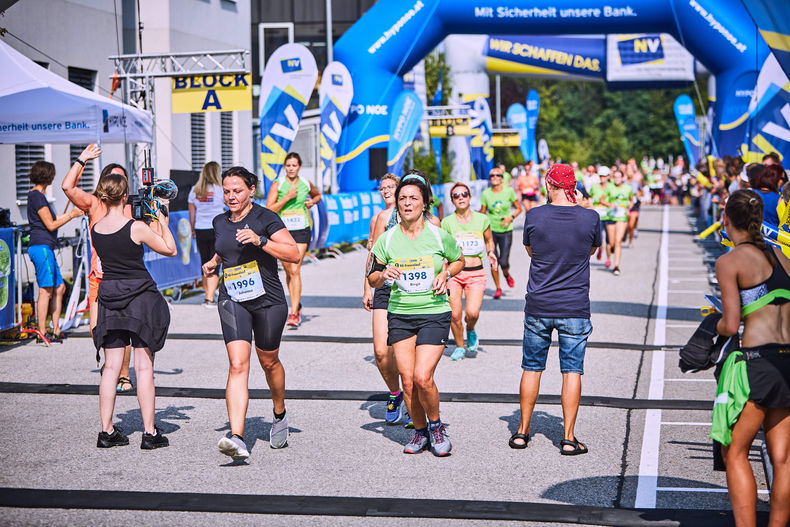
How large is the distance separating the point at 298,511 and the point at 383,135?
17.0 meters

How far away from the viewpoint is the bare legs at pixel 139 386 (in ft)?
21.4

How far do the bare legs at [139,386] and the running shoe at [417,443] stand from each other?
1.65 metres

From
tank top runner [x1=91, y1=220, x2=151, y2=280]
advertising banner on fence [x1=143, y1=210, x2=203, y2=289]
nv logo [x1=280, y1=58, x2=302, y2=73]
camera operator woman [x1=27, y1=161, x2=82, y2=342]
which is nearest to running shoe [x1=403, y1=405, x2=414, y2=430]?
tank top runner [x1=91, y1=220, x2=151, y2=280]

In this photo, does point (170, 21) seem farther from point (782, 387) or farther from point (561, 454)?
point (782, 387)

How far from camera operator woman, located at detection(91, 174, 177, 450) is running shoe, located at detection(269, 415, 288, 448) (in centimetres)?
71

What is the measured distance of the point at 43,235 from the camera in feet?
34.1

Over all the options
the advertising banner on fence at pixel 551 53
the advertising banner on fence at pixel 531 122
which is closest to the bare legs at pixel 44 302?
the advertising banner on fence at pixel 551 53

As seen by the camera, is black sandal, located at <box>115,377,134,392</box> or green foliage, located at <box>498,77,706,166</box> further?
green foliage, located at <box>498,77,706,166</box>

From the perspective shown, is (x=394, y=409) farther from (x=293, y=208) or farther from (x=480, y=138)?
(x=480, y=138)

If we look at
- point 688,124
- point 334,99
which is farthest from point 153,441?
point 688,124

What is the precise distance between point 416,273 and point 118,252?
1.96 meters

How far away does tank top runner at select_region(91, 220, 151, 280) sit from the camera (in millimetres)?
6602

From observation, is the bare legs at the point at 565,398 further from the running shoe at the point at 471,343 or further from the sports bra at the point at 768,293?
the running shoe at the point at 471,343

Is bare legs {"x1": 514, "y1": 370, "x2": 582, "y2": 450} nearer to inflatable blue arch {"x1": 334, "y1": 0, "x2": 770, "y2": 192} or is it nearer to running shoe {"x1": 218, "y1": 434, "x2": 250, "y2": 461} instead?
running shoe {"x1": 218, "y1": 434, "x2": 250, "y2": 461}
